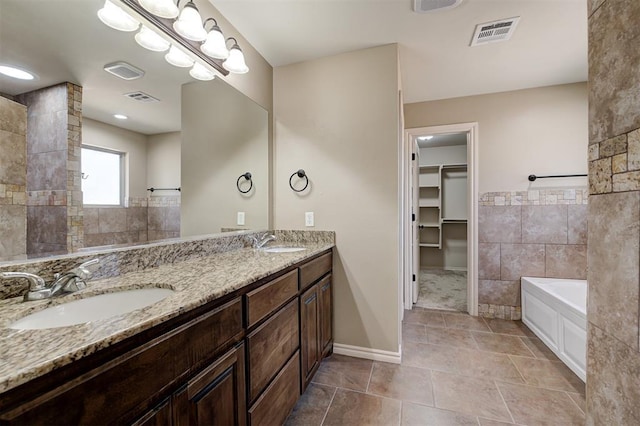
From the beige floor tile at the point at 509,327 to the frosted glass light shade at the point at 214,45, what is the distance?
10.6ft

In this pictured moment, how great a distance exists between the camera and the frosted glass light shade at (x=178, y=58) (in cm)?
150

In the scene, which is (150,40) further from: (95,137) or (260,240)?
(260,240)

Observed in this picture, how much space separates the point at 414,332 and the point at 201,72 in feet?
8.95

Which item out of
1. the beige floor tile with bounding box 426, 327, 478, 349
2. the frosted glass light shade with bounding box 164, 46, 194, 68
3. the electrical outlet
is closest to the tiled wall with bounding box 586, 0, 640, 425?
the beige floor tile with bounding box 426, 327, 478, 349

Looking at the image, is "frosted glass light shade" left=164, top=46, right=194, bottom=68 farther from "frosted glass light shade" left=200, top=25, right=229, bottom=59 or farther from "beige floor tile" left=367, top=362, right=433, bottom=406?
"beige floor tile" left=367, top=362, right=433, bottom=406

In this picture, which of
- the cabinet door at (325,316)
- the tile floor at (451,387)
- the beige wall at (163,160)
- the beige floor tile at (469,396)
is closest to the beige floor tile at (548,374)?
the tile floor at (451,387)

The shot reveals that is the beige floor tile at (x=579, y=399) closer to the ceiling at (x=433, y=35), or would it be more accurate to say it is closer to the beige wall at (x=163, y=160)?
the ceiling at (x=433, y=35)

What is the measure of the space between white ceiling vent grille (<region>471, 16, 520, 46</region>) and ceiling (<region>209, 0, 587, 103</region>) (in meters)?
0.05

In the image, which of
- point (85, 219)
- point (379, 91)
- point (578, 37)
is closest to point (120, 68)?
point (85, 219)

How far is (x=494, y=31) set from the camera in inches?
76.4

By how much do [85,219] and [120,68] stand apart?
2.31ft

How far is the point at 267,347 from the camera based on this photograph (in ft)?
4.03

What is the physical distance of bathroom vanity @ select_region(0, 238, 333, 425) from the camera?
1.75 feet

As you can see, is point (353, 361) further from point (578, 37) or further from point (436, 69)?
point (578, 37)
